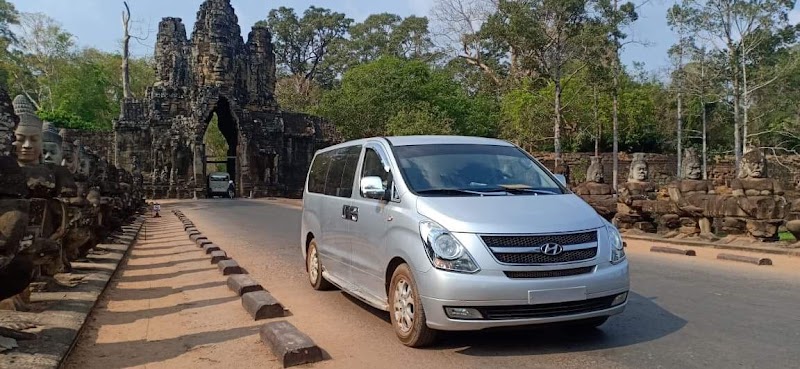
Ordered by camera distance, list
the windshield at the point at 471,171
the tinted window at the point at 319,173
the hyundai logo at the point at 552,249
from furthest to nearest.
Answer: the tinted window at the point at 319,173 < the windshield at the point at 471,171 < the hyundai logo at the point at 552,249

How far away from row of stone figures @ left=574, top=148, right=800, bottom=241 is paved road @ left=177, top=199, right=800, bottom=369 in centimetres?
380

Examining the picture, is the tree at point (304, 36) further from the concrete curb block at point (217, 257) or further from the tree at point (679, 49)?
the concrete curb block at point (217, 257)

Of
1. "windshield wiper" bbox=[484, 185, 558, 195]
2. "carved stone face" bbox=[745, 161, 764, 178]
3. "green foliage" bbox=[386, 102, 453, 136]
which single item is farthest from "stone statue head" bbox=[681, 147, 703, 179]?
"green foliage" bbox=[386, 102, 453, 136]

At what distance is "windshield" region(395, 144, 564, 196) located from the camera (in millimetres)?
5574

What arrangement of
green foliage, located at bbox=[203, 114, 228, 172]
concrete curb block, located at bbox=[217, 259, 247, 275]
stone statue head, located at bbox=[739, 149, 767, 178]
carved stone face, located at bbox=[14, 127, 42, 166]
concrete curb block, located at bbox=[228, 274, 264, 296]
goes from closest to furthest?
carved stone face, located at bbox=[14, 127, 42, 166] < concrete curb block, located at bbox=[228, 274, 264, 296] < concrete curb block, located at bbox=[217, 259, 247, 275] < stone statue head, located at bbox=[739, 149, 767, 178] < green foliage, located at bbox=[203, 114, 228, 172]

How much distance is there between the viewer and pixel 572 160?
1673 inches

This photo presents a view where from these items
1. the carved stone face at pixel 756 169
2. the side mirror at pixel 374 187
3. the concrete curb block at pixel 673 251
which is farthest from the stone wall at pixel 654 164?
the side mirror at pixel 374 187

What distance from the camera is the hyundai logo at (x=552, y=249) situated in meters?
4.71

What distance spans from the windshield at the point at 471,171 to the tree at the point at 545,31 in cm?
2446

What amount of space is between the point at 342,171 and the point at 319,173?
106 cm

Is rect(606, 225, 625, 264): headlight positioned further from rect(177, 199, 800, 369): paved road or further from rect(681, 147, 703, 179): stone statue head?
rect(681, 147, 703, 179): stone statue head

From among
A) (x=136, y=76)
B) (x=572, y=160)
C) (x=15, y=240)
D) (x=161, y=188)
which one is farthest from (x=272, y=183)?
(x=15, y=240)

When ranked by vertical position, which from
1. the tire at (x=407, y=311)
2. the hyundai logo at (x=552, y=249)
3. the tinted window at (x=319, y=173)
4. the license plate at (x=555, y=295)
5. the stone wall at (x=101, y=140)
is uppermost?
the stone wall at (x=101, y=140)

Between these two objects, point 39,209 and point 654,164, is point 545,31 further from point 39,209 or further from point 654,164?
point 39,209
